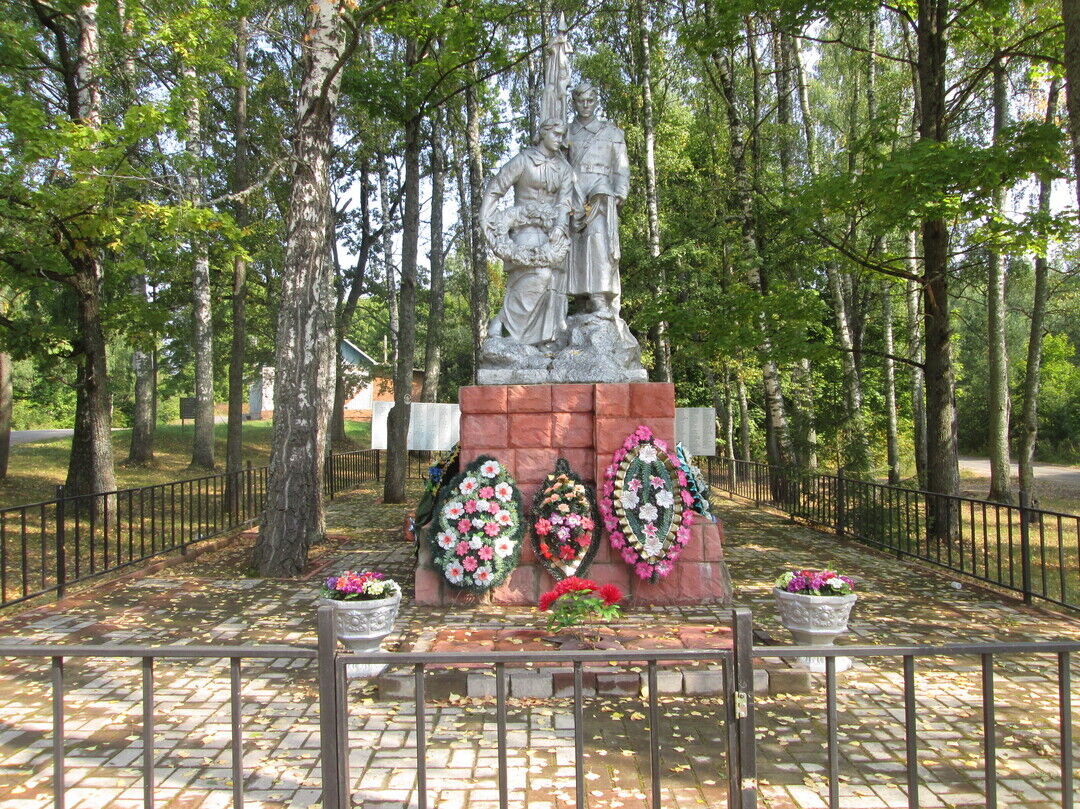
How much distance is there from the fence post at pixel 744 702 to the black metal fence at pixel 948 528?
4.89 metres

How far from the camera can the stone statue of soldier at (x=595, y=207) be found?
24.7ft

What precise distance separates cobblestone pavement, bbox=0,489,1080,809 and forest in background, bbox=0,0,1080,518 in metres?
3.82

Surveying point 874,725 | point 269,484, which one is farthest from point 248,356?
point 874,725

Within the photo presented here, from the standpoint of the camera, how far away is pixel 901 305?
2561cm

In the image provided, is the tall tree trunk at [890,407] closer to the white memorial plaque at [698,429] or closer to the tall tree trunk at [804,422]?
the tall tree trunk at [804,422]

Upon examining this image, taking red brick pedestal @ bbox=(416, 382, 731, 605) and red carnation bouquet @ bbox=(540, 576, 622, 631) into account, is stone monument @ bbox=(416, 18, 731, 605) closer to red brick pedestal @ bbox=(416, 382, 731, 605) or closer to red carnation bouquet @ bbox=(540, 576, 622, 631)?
red brick pedestal @ bbox=(416, 382, 731, 605)

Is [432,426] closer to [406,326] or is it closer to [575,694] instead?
[406,326]

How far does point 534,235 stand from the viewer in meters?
7.48

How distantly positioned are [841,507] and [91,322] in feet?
36.2

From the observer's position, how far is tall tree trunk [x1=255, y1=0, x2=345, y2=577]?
8.18 metres

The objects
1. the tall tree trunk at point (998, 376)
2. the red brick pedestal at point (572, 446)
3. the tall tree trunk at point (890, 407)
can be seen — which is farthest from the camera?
the tall tree trunk at point (890, 407)

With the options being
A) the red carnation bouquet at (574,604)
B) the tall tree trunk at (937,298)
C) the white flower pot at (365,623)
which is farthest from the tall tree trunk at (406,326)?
the red carnation bouquet at (574,604)

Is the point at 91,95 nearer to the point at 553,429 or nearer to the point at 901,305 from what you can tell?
the point at 553,429

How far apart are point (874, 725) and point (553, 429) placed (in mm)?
3630
